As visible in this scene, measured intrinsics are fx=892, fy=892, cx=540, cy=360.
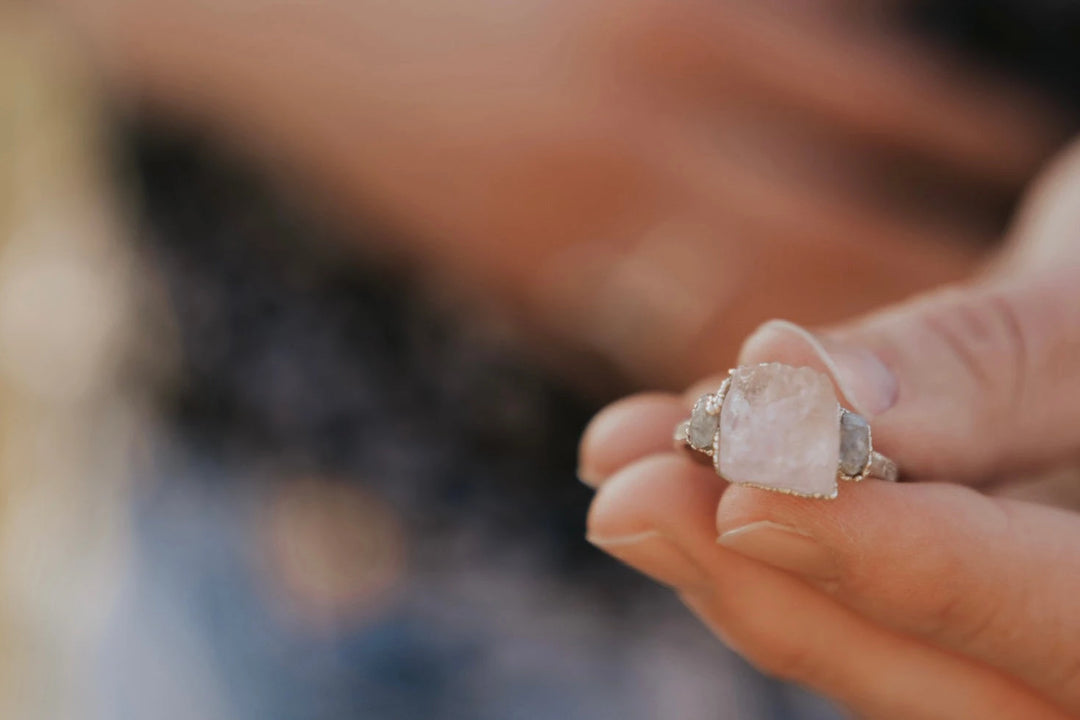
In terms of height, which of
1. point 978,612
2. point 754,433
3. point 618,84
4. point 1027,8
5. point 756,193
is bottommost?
point 978,612

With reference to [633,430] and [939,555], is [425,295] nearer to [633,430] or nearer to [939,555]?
[633,430]

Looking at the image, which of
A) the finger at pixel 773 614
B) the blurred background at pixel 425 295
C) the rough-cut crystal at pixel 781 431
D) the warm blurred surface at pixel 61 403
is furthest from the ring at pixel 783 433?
the warm blurred surface at pixel 61 403

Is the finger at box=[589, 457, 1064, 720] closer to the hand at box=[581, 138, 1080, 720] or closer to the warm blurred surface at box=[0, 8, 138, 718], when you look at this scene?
the hand at box=[581, 138, 1080, 720]

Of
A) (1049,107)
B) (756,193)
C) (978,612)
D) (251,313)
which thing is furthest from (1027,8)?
(251,313)

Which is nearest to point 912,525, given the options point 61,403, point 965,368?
point 965,368

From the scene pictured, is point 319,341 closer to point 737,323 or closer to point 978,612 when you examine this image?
point 737,323

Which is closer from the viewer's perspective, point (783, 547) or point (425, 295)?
point (783, 547)

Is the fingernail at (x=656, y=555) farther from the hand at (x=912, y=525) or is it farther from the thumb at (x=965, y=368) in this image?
the thumb at (x=965, y=368)
